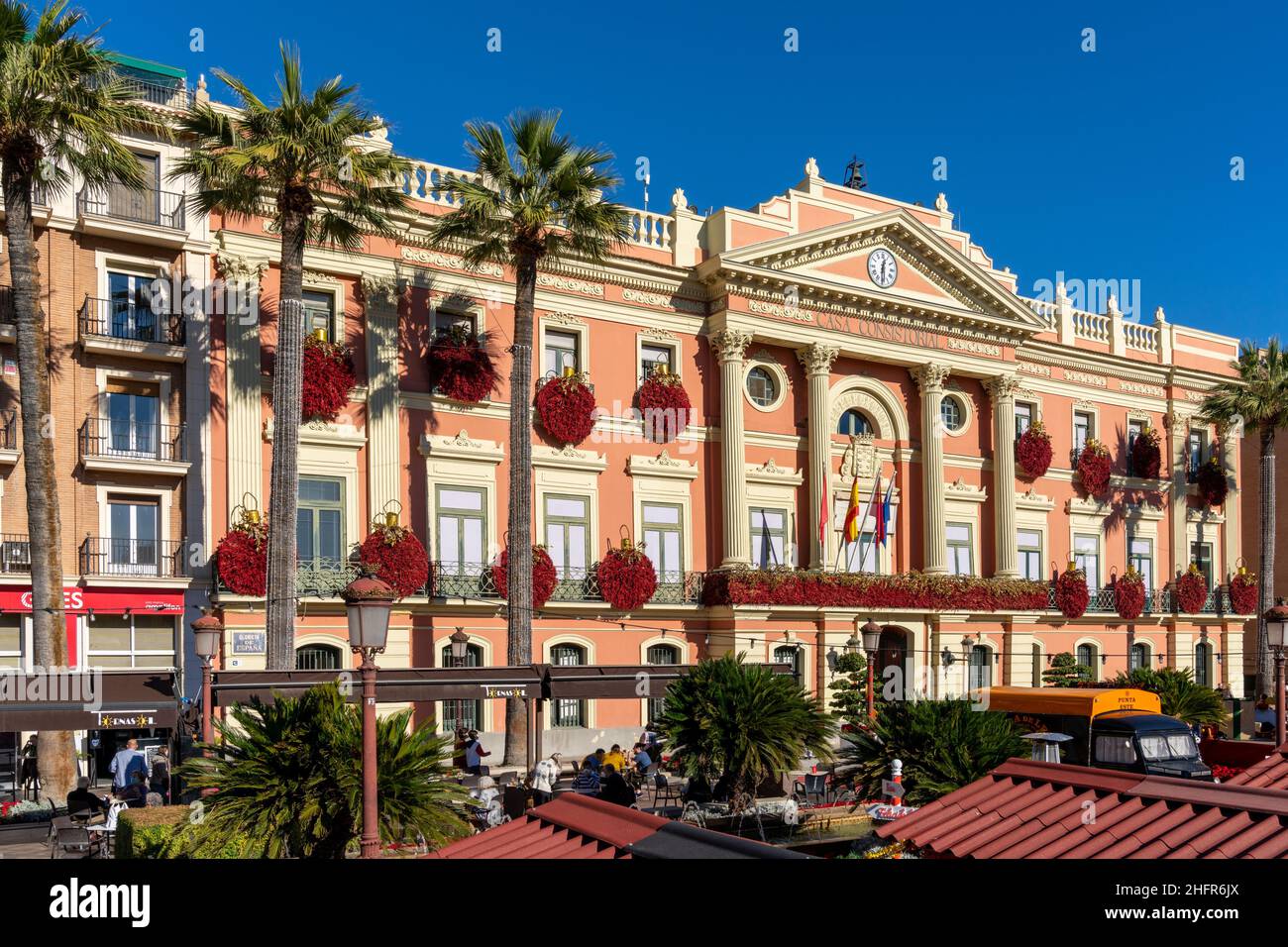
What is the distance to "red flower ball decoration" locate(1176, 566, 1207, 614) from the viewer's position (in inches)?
1832

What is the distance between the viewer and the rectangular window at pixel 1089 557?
44.7 meters

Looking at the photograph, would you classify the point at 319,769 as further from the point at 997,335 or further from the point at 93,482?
the point at 997,335

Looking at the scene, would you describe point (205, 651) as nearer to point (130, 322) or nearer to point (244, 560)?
point (244, 560)

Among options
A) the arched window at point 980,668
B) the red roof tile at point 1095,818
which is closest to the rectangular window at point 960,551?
the arched window at point 980,668

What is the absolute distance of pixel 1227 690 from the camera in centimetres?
4803

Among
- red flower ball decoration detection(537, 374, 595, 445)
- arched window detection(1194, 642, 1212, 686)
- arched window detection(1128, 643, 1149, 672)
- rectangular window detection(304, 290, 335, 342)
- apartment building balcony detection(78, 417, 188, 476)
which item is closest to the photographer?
apartment building balcony detection(78, 417, 188, 476)

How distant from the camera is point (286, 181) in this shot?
970 inches

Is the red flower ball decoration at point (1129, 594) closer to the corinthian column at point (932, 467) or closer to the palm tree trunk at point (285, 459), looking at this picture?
the corinthian column at point (932, 467)

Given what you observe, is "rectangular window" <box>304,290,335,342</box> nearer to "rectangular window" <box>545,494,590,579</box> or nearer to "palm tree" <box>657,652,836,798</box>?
"rectangular window" <box>545,494,590,579</box>

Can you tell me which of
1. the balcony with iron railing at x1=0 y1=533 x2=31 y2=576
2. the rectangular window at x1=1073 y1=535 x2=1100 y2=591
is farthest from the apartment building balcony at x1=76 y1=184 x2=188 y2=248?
the rectangular window at x1=1073 y1=535 x2=1100 y2=591

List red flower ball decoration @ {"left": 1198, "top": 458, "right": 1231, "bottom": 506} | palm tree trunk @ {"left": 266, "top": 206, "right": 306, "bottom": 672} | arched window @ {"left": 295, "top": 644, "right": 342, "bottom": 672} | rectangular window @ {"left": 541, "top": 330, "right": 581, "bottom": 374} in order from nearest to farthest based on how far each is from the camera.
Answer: palm tree trunk @ {"left": 266, "top": 206, "right": 306, "bottom": 672} → arched window @ {"left": 295, "top": 644, "right": 342, "bottom": 672} → rectangular window @ {"left": 541, "top": 330, "right": 581, "bottom": 374} → red flower ball decoration @ {"left": 1198, "top": 458, "right": 1231, "bottom": 506}

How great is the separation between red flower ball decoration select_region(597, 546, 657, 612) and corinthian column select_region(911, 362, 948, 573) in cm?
1094

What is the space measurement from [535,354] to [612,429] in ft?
10.5

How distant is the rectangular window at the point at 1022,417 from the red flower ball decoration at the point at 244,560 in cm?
2762
